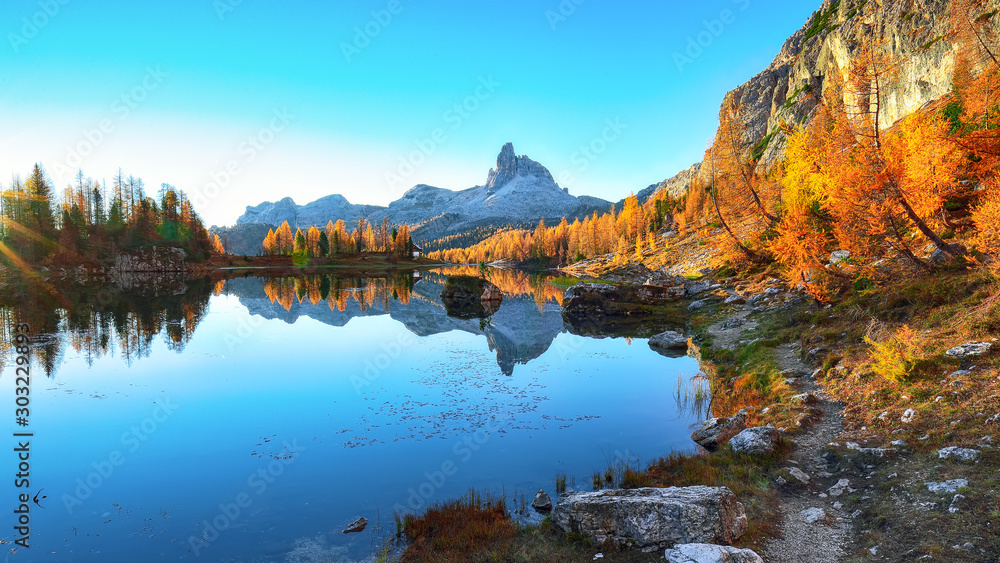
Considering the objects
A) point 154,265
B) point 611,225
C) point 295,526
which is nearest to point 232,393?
point 295,526

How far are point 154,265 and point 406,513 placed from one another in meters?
122

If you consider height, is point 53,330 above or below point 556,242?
below

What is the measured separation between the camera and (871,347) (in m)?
16.4

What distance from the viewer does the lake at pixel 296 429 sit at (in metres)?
9.92

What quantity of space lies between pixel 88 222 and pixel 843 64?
177 m

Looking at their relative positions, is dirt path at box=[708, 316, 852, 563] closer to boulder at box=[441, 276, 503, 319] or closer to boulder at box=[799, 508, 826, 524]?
boulder at box=[799, 508, 826, 524]

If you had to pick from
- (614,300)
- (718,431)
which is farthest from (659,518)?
(614,300)

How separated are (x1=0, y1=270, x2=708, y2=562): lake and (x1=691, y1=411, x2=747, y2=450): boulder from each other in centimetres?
60

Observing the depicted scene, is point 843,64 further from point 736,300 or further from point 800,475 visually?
point 800,475

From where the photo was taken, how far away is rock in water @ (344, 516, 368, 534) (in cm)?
966

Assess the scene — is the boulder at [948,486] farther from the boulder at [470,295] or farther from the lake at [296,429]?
the boulder at [470,295]

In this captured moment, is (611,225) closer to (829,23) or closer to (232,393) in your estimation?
(829,23)

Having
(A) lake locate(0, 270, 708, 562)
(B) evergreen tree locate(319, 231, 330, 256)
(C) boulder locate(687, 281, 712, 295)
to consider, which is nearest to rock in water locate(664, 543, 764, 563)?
(A) lake locate(0, 270, 708, 562)

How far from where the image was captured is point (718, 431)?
47.6 ft
